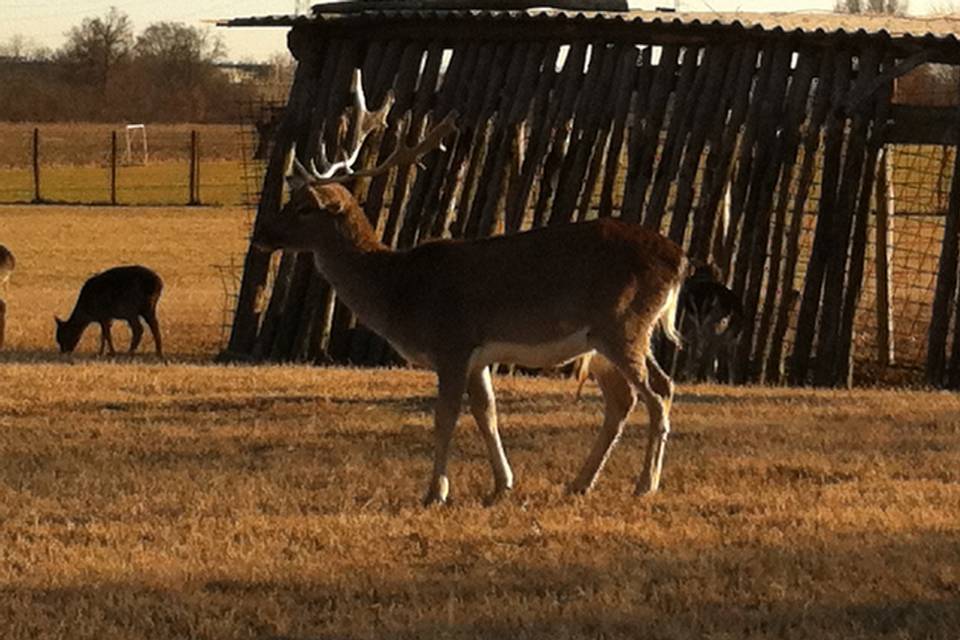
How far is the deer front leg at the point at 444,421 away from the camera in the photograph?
11.5 meters

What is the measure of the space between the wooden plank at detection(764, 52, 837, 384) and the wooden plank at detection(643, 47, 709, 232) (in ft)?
3.13

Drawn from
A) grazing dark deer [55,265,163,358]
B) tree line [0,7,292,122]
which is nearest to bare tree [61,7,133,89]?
tree line [0,7,292,122]

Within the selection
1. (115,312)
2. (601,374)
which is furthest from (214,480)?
(115,312)

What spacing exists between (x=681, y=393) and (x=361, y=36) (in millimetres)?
6439

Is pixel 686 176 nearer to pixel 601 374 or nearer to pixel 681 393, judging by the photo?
pixel 681 393

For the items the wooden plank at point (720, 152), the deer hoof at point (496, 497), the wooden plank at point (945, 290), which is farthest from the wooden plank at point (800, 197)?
the deer hoof at point (496, 497)

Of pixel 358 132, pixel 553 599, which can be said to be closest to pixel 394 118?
pixel 358 132

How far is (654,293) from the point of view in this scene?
11609mm

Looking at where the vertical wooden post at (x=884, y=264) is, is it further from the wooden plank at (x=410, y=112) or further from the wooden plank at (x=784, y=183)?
the wooden plank at (x=410, y=112)

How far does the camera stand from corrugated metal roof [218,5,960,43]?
1873 cm

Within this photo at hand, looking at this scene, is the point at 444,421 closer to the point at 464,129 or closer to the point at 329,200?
the point at 329,200

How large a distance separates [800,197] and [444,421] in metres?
8.03

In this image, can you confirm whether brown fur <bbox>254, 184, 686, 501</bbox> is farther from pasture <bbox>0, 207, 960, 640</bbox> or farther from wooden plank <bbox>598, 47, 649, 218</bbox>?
wooden plank <bbox>598, 47, 649, 218</bbox>

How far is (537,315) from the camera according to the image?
11.6 m
